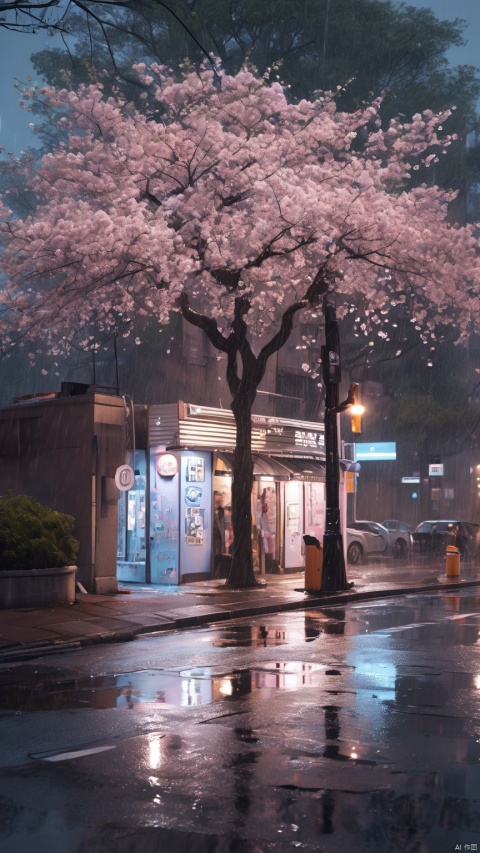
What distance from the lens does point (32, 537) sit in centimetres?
1850

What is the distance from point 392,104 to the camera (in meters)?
43.7

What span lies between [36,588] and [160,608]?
2.44m

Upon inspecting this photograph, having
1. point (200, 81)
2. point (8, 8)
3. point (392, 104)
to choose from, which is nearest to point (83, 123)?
point (200, 81)

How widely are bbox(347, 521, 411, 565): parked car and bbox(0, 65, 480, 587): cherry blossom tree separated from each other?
45.5 ft

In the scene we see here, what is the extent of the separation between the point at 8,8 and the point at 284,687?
7507 mm

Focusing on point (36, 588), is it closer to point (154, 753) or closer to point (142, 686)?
point (142, 686)

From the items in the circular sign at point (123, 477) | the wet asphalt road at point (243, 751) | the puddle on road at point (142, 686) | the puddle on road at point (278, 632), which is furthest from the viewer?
the circular sign at point (123, 477)

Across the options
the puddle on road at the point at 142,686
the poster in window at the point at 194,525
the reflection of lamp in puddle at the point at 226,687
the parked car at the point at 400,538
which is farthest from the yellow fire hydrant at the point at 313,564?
the parked car at the point at 400,538

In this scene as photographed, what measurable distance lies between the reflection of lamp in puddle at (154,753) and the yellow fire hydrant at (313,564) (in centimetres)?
1587

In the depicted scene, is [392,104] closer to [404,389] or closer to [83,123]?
[404,389]

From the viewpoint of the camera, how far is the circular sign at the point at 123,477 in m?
21.6

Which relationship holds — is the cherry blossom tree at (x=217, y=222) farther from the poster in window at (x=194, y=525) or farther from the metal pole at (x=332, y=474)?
the poster in window at (x=194, y=525)

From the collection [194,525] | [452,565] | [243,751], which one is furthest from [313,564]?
[243,751]

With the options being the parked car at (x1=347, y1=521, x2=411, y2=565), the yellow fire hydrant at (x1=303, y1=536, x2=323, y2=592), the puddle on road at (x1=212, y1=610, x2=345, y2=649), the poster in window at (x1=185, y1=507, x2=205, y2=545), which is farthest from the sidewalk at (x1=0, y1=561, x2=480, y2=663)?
the parked car at (x1=347, y1=521, x2=411, y2=565)
